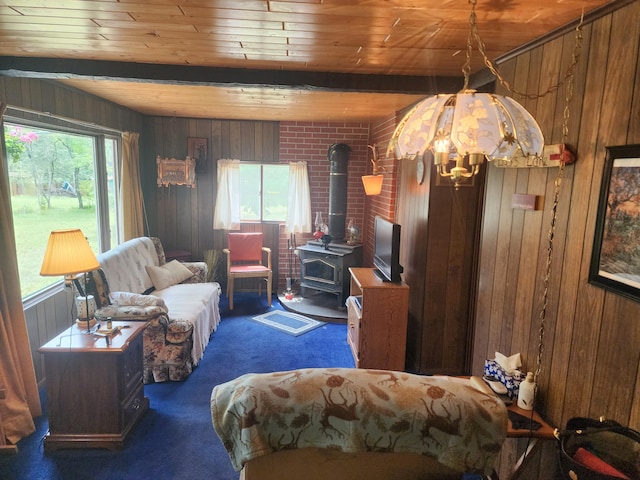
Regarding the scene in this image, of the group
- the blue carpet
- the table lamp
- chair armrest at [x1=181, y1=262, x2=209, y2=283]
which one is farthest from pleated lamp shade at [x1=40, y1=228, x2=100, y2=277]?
chair armrest at [x1=181, y1=262, x2=209, y2=283]

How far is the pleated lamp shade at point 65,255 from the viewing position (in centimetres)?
222

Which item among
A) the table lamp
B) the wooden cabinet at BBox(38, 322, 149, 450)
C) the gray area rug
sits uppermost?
the table lamp

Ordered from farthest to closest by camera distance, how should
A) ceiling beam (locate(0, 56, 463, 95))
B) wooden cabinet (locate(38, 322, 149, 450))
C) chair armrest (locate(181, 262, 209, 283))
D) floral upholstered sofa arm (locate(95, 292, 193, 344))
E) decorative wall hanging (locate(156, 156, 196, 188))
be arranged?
decorative wall hanging (locate(156, 156, 196, 188)) < chair armrest (locate(181, 262, 209, 283)) < floral upholstered sofa arm (locate(95, 292, 193, 344)) < ceiling beam (locate(0, 56, 463, 95)) < wooden cabinet (locate(38, 322, 149, 450))

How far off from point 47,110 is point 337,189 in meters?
3.15

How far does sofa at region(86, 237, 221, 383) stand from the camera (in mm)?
2990

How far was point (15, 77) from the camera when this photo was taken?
8.84ft

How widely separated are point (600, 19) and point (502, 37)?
1.37 ft

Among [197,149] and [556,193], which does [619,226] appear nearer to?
[556,193]

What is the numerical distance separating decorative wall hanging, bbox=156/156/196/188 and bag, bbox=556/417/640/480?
16.2 feet

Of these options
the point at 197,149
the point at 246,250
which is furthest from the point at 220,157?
the point at 246,250

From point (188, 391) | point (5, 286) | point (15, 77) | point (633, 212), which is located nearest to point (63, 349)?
point (5, 286)

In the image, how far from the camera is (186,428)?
263 centimetres

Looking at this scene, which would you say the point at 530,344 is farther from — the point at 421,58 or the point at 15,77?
the point at 15,77

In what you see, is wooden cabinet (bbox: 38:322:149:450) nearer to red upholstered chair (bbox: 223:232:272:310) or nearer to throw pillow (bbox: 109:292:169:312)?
throw pillow (bbox: 109:292:169:312)
